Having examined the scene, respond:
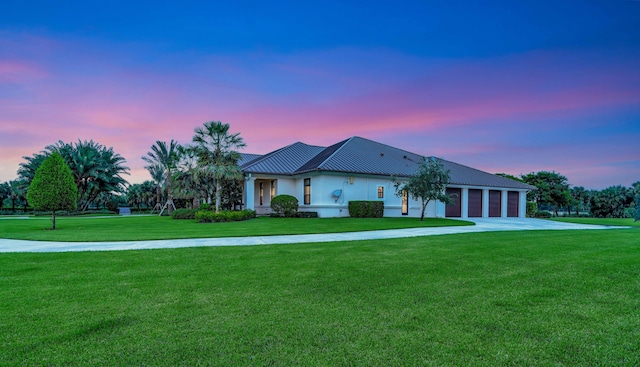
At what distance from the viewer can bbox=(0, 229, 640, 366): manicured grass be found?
262cm

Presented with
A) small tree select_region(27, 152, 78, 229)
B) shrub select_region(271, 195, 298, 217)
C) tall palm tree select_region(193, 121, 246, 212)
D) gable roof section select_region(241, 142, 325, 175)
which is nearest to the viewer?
small tree select_region(27, 152, 78, 229)

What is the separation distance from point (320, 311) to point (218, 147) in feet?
60.2

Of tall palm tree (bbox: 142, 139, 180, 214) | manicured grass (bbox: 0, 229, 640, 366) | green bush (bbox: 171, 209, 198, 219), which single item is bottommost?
green bush (bbox: 171, 209, 198, 219)

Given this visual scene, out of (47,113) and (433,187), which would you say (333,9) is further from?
(47,113)

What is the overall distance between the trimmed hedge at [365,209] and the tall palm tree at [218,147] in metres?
7.99

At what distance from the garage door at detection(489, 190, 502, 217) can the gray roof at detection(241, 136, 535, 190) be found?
819 millimetres

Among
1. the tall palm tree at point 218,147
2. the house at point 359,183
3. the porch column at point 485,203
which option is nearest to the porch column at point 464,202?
the house at point 359,183

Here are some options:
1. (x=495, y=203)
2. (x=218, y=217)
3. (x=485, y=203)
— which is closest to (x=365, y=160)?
(x=485, y=203)

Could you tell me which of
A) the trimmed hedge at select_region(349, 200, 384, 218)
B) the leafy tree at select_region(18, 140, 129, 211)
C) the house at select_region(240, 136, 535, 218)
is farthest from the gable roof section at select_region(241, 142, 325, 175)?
the leafy tree at select_region(18, 140, 129, 211)

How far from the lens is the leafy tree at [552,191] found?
38062 mm

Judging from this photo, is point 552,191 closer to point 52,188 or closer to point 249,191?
point 249,191

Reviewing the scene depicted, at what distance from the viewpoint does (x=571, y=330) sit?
10.1 ft

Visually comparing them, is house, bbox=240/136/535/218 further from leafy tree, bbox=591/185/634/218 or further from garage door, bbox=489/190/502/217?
leafy tree, bbox=591/185/634/218

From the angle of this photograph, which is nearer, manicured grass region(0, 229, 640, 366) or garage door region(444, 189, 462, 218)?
manicured grass region(0, 229, 640, 366)
